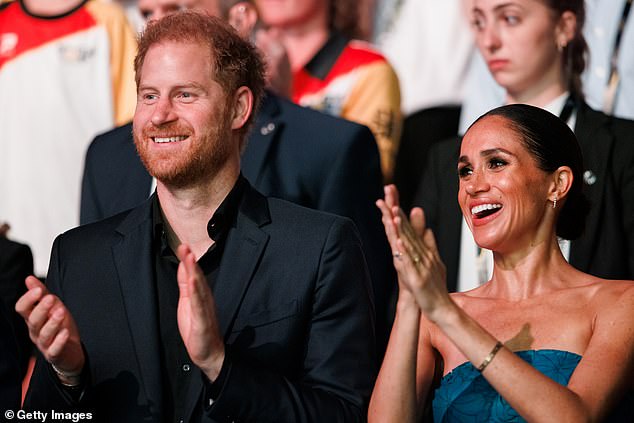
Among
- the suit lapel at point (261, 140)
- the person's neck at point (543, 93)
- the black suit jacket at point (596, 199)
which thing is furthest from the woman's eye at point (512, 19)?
the suit lapel at point (261, 140)

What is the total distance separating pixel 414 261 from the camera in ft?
9.12

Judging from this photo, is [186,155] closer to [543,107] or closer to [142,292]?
[142,292]

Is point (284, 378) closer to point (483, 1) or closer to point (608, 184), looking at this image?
point (608, 184)

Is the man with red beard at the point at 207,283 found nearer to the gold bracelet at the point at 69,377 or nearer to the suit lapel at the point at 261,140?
the gold bracelet at the point at 69,377

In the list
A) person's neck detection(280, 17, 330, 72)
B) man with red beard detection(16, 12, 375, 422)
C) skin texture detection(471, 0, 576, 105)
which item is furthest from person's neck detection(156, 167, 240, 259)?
person's neck detection(280, 17, 330, 72)

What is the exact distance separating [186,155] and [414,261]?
2.53 ft

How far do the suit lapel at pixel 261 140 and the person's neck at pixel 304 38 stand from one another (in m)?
1.21

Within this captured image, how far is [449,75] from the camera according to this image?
5.79m

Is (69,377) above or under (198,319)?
under

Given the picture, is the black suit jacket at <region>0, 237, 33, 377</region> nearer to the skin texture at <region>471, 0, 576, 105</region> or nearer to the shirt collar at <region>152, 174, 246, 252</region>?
the shirt collar at <region>152, 174, 246, 252</region>

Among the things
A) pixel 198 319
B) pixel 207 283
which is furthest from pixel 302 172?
pixel 198 319

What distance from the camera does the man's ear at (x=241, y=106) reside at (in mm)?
3422

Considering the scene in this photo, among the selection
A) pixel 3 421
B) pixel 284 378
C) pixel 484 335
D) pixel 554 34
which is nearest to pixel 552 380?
pixel 484 335

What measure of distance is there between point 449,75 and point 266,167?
1985 millimetres
